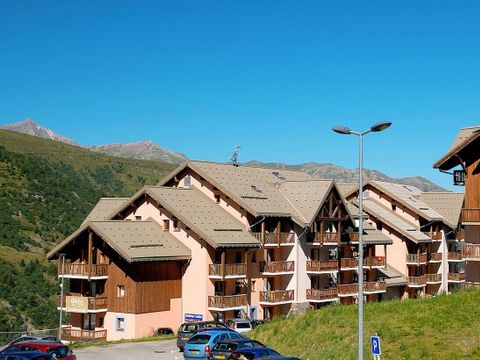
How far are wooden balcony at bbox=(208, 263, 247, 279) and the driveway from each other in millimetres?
8496

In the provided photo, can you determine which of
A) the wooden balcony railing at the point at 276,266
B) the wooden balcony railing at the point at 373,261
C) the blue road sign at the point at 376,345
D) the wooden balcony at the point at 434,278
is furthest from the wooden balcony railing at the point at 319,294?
the blue road sign at the point at 376,345

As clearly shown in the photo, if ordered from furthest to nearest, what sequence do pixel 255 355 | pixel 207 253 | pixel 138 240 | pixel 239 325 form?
pixel 207 253 → pixel 138 240 → pixel 239 325 → pixel 255 355

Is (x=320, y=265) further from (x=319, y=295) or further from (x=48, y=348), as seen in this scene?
(x=48, y=348)

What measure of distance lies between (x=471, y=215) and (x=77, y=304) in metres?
29.2

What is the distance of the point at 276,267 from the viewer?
62.2 m

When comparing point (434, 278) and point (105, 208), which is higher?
point (105, 208)

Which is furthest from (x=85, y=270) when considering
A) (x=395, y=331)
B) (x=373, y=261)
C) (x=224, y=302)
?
(x=395, y=331)

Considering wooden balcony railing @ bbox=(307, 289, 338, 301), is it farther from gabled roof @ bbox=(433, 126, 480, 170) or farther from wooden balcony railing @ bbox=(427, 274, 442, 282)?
wooden balcony railing @ bbox=(427, 274, 442, 282)

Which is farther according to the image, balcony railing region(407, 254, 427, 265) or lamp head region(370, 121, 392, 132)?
balcony railing region(407, 254, 427, 265)

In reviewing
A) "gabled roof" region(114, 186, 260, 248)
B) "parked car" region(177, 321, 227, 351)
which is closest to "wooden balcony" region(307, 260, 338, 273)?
"gabled roof" region(114, 186, 260, 248)

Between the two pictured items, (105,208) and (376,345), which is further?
(105,208)

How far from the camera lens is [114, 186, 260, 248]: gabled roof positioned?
2251 inches

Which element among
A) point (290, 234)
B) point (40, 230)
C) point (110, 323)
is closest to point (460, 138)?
point (290, 234)

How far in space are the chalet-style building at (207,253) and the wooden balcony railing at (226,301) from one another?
8 cm
